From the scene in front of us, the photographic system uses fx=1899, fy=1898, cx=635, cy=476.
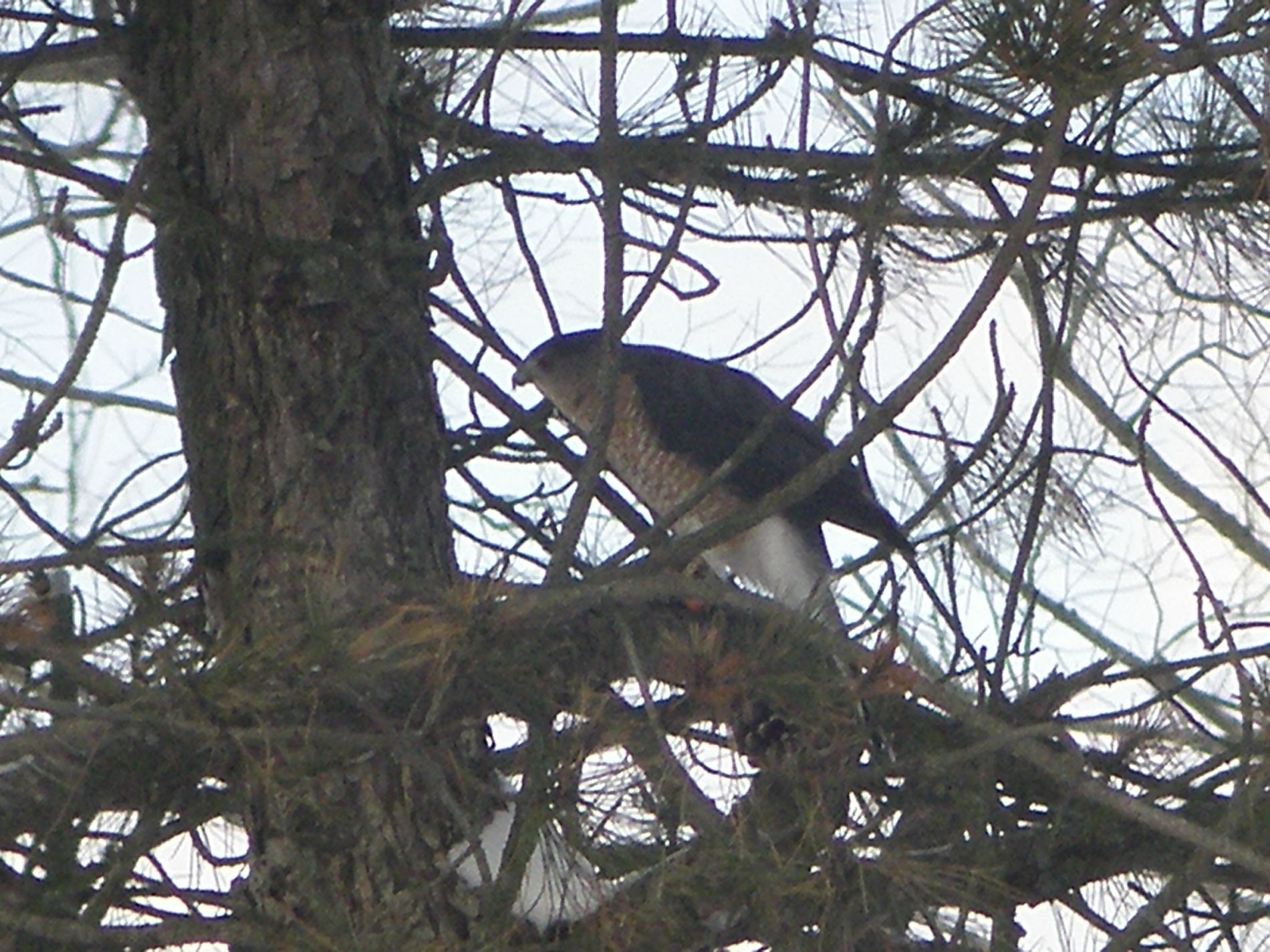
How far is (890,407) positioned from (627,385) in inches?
98.7

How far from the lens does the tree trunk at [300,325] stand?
9.95 ft

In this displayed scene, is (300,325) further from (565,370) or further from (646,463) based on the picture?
(646,463)

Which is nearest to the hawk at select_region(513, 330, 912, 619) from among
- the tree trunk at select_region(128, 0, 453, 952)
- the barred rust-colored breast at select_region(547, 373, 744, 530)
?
the barred rust-colored breast at select_region(547, 373, 744, 530)

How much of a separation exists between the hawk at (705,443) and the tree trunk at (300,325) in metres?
1.33

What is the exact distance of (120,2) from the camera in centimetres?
342

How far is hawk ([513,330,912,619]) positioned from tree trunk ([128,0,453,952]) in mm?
1332

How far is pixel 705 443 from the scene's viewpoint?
15.6ft

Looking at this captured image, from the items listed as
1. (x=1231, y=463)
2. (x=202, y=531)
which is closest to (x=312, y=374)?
(x=202, y=531)

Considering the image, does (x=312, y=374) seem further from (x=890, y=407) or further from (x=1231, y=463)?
(x=1231, y=463)

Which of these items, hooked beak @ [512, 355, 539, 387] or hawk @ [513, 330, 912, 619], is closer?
hawk @ [513, 330, 912, 619]

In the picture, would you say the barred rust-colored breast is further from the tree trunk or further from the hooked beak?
the tree trunk

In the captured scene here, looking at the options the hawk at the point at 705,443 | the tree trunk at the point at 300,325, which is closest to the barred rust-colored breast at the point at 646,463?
the hawk at the point at 705,443

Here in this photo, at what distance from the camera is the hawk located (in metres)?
4.68

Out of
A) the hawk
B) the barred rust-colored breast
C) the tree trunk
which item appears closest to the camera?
the tree trunk
